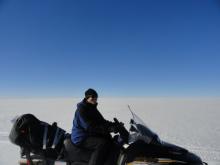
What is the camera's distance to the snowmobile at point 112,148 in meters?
4.14

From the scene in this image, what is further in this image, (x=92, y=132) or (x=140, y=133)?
Answer: (x=92, y=132)

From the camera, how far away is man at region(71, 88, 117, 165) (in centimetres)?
424

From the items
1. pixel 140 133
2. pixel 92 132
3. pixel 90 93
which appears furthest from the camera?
pixel 90 93

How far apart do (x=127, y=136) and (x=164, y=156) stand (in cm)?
66

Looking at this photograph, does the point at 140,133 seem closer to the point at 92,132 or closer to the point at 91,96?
the point at 92,132

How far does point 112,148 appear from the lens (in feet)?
14.3

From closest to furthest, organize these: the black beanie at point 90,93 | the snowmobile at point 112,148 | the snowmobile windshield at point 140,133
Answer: the snowmobile at point 112,148
the snowmobile windshield at point 140,133
the black beanie at point 90,93

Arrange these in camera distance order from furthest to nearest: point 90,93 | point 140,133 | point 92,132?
point 90,93
point 92,132
point 140,133

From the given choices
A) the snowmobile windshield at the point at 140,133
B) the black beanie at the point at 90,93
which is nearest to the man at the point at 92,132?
the black beanie at the point at 90,93

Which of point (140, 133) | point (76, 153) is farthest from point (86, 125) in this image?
point (140, 133)

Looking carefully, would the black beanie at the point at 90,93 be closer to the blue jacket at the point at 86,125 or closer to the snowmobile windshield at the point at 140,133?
the blue jacket at the point at 86,125

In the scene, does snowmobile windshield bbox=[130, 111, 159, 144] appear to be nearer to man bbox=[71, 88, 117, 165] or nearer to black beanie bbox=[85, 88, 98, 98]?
man bbox=[71, 88, 117, 165]

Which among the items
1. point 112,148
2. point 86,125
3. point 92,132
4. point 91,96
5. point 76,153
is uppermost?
point 91,96

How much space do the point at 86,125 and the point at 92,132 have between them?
0.19 m
